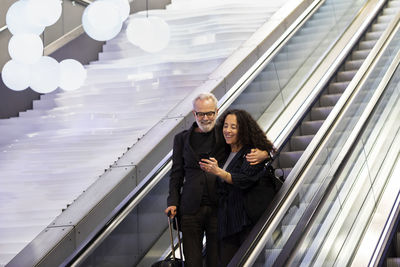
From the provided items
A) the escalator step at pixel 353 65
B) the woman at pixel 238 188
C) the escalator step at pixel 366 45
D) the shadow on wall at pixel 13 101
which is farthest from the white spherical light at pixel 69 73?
the woman at pixel 238 188

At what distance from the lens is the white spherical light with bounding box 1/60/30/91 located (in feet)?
24.9

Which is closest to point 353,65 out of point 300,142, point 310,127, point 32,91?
point 310,127

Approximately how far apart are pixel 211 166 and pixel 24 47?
395cm

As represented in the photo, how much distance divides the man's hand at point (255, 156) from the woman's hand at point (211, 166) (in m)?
0.20

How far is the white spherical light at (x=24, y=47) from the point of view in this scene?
287 inches

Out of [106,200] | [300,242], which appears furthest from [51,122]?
[300,242]

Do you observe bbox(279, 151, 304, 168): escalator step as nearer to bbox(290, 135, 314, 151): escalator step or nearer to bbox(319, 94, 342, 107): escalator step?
bbox(290, 135, 314, 151): escalator step

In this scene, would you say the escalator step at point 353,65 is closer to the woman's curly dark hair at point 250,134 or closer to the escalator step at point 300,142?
the escalator step at point 300,142

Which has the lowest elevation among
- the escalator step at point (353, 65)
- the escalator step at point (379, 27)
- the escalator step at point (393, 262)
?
the escalator step at point (393, 262)

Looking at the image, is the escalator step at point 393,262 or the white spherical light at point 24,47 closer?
the escalator step at point 393,262

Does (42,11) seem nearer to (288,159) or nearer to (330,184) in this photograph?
(288,159)

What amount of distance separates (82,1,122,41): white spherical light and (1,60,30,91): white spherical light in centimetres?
78

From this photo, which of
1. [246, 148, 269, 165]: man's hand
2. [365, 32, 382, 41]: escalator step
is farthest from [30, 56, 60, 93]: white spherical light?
[365, 32, 382, 41]: escalator step

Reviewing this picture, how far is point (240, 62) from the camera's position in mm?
8070
